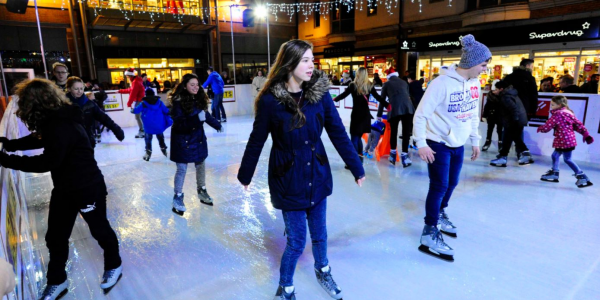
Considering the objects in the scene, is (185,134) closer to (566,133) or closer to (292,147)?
(292,147)

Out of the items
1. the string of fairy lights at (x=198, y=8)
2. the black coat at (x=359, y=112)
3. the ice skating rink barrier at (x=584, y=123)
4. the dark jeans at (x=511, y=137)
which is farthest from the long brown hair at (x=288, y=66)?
the string of fairy lights at (x=198, y=8)

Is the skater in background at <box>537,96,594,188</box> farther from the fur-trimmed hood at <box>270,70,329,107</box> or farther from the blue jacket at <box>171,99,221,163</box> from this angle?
the blue jacket at <box>171,99,221,163</box>

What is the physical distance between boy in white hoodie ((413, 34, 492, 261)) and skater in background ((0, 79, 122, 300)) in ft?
7.58

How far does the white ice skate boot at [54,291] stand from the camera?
2.32 meters

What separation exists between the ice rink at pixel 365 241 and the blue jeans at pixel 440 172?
15.3 inches

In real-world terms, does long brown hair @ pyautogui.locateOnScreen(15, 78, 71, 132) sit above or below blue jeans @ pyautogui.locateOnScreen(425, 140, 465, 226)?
above

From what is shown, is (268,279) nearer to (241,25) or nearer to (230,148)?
(230,148)

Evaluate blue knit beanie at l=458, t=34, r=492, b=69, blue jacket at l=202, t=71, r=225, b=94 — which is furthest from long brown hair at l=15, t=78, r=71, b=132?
blue jacket at l=202, t=71, r=225, b=94

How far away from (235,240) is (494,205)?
9.10 ft

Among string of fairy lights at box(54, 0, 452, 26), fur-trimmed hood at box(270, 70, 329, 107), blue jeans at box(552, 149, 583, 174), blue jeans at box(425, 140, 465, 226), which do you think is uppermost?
string of fairy lights at box(54, 0, 452, 26)

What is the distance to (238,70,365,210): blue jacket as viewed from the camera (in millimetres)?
1955

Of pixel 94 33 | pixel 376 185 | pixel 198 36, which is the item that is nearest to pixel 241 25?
pixel 198 36

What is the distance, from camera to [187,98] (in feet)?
11.9

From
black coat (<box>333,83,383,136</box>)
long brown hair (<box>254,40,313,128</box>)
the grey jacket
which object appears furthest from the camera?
the grey jacket
